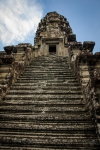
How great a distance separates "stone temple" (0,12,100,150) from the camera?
10.9 ft

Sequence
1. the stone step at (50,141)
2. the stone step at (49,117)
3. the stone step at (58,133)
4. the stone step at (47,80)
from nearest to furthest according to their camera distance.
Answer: the stone step at (50,141) < the stone step at (58,133) < the stone step at (49,117) < the stone step at (47,80)

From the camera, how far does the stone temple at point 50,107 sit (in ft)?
10.9

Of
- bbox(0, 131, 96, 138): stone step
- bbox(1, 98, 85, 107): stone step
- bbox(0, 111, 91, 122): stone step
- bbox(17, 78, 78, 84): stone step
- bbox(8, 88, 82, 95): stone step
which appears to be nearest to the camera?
bbox(0, 131, 96, 138): stone step

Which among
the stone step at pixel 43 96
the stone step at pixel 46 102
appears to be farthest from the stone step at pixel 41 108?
the stone step at pixel 43 96

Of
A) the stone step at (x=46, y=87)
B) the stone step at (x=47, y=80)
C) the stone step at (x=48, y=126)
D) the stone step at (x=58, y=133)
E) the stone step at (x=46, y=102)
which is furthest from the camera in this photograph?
the stone step at (x=47, y=80)

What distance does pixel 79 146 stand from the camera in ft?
10.5

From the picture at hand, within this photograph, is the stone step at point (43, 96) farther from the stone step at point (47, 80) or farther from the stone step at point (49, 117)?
the stone step at point (47, 80)

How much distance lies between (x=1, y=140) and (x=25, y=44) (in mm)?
6630

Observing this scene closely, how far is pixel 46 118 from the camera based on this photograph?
404cm

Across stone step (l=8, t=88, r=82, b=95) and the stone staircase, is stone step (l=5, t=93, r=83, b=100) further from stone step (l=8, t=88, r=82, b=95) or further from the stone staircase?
stone step (l=8, t=88, r=82, b=95)

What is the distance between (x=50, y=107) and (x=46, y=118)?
54 centimetres

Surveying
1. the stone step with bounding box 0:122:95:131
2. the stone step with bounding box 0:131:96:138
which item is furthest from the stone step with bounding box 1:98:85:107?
the stone step with bounding box 0:131:96:138

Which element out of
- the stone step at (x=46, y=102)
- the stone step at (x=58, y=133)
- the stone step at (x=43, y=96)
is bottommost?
the stone step at (x=58, y=133)

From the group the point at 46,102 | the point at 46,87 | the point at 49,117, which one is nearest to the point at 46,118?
the point at 49,117
